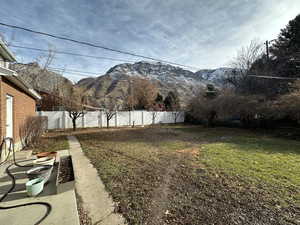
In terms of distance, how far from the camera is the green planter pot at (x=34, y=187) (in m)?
2.48

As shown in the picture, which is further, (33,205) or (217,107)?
(217,107)

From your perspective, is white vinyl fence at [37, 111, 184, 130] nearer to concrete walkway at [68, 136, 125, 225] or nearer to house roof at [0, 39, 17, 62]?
house roof at [0, 39, 17, 62]

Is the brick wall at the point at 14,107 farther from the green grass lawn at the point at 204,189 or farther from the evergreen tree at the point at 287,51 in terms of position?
the evergreen tree at the point at 287,51

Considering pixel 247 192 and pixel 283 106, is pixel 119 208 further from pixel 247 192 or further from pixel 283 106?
pixel 283 106

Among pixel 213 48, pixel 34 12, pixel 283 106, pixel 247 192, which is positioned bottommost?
pixel 247 192

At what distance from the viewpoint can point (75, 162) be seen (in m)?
4.19

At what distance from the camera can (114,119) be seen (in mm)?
15422

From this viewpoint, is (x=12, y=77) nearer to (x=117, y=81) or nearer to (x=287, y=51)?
(x=287, y=51)

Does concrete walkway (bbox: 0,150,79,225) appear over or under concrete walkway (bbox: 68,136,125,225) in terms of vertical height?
over

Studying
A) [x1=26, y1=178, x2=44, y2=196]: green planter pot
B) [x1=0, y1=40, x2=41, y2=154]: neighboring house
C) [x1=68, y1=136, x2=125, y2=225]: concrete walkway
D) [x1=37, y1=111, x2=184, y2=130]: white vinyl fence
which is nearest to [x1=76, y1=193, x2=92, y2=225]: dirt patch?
[x1=68, y1=136, x2=125, y2=225]: concrete walkway

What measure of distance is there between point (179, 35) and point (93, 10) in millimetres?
4482

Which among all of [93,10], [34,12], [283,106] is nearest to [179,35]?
[93,10]

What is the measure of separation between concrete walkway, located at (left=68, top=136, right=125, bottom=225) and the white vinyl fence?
10.7m

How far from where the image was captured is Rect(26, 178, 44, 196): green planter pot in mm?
2482
